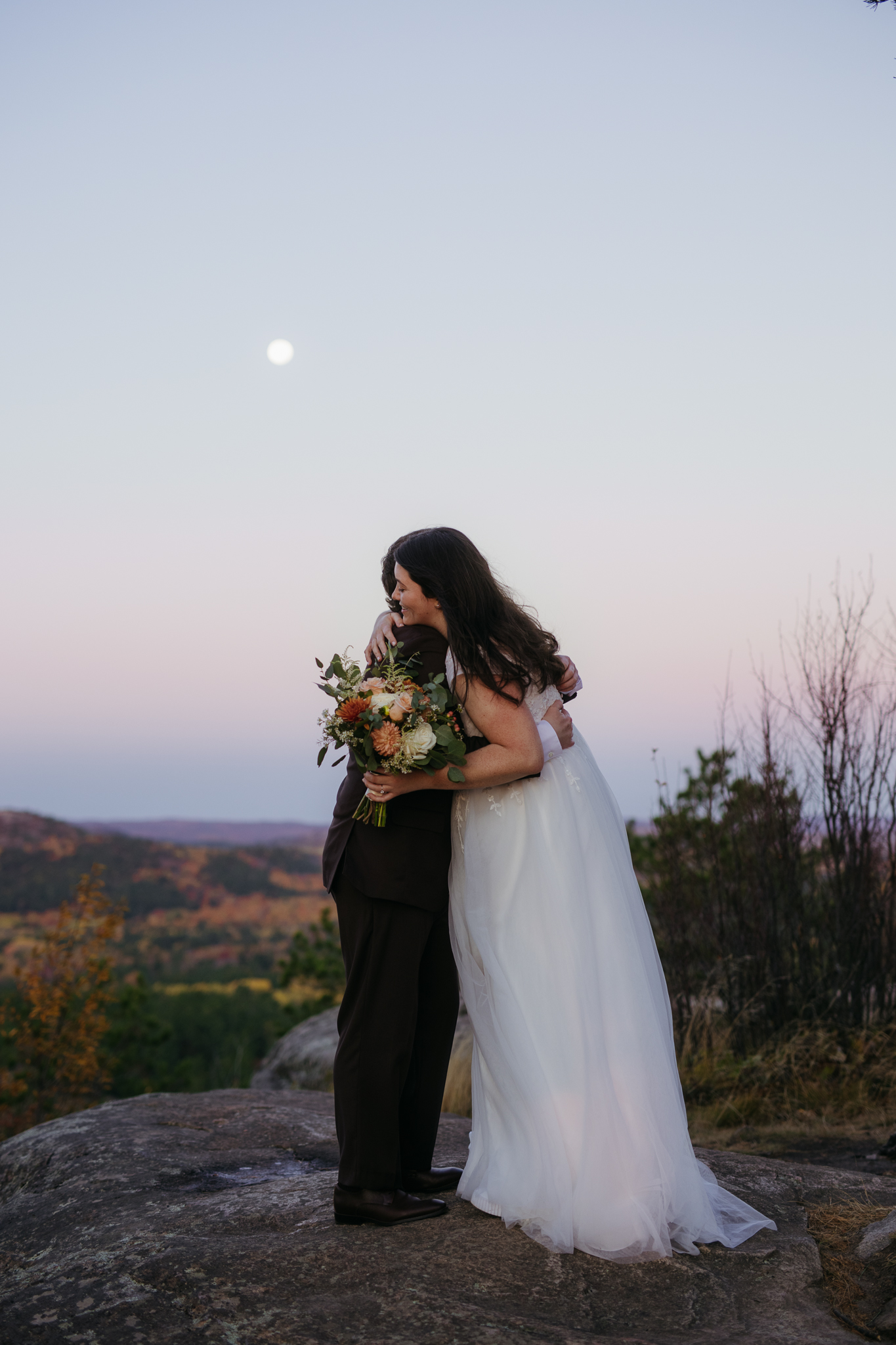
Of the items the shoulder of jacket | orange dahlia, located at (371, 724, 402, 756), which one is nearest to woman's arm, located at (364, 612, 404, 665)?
the shoulder of jacket

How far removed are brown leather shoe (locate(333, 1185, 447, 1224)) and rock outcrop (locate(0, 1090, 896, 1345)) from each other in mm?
54

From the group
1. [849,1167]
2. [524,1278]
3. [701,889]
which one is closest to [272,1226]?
[524,1278]

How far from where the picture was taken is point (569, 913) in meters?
3.36

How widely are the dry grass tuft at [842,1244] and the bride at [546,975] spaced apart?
233mm

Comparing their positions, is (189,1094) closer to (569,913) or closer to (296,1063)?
(569,913)

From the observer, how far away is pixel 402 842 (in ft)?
11.1

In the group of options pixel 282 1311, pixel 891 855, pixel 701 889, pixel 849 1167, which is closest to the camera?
pixel 282 1311

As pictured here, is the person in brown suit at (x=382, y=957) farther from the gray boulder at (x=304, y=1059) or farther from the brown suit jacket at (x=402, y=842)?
the gray boulder at (x=304, y=1059)

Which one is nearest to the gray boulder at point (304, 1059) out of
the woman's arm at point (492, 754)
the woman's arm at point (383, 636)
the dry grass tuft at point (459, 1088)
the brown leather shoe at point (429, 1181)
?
the dry grass tuft at point (459, 1088)

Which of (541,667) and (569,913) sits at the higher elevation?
(541,667)

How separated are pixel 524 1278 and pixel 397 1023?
2.76 feet

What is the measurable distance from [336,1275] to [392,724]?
1.61m

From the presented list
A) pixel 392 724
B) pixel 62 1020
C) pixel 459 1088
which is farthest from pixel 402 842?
pixel 62 1020

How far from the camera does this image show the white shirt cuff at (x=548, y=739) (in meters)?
3.44
